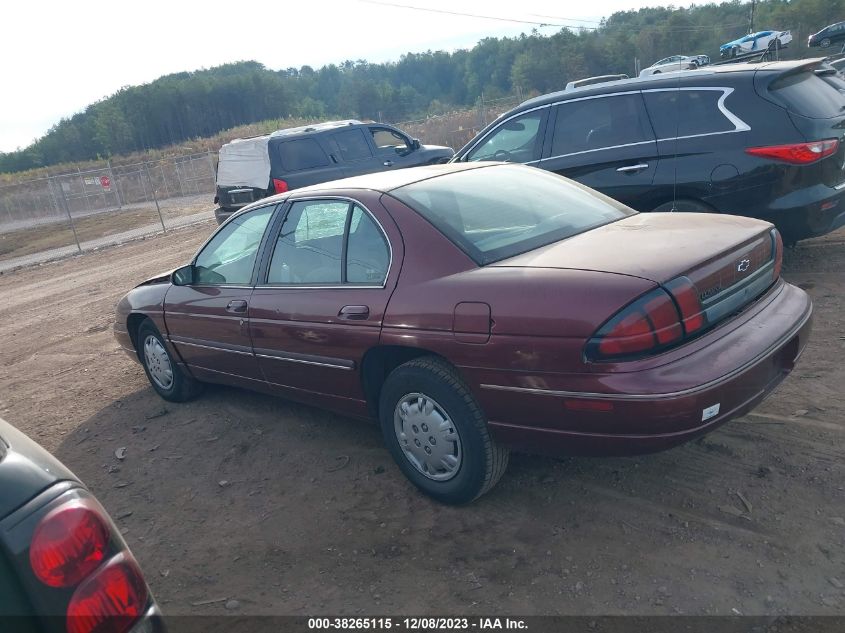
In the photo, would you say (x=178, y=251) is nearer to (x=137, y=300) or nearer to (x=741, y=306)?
(x=137, y=300)

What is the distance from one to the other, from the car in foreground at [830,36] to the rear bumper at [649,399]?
126 feet

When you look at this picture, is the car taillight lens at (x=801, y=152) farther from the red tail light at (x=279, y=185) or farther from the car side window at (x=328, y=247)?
the red tail light at (x=279, y=185)

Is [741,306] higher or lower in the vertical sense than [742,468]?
higher

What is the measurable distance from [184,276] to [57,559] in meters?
3.69

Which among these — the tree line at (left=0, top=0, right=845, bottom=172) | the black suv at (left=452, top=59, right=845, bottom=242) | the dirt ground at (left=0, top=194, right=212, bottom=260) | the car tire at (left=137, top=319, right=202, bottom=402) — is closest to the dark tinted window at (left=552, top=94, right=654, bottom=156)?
the black suv at (left=452, top=59, right=845, bottom=242)

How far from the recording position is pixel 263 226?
187 inches

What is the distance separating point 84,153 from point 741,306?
94.3 meters

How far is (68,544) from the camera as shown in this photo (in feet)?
5.89

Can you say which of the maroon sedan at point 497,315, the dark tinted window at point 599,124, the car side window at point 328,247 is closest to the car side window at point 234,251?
the maroon sedan at point 497,315

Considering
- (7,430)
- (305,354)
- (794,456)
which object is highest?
(7,430)

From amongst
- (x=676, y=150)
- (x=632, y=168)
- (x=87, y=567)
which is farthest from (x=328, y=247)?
(x=676, y=150)

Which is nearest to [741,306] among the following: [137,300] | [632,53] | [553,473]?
[553,473]

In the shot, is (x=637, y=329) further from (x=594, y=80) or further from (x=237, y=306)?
(x=594, y=80)

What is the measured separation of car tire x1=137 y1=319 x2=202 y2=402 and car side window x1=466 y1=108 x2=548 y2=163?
3942 mm
